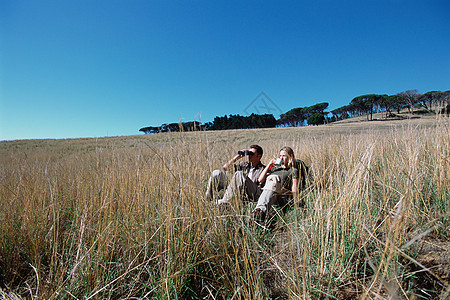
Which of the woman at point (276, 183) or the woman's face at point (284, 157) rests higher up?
the woman's face at point (284, 157)

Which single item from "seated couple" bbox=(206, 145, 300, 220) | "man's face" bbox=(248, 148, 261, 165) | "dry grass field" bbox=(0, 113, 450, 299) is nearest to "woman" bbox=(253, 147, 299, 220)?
"seated couple" bbox=(206, 145, 300, 220)

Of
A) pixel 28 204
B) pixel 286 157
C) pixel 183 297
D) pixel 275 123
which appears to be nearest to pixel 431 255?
pixel 183 297

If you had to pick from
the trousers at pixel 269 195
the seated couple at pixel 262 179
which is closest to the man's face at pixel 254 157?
the seated couple at pixel 262 179

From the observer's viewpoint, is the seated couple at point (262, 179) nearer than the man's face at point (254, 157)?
Yes

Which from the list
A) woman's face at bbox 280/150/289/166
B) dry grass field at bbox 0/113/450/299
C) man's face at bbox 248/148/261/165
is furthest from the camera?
man's face at bbox 248/148/261/165

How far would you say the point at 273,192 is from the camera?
219 centimetres

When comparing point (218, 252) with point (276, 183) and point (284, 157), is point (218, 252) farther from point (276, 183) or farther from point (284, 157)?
point (284, 157)

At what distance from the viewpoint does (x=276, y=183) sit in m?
2.29

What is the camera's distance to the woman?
6.73 ft

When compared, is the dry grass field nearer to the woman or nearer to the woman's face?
the woman

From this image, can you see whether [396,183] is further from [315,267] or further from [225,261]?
[225,261]

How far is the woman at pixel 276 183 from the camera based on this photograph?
6.73 ft

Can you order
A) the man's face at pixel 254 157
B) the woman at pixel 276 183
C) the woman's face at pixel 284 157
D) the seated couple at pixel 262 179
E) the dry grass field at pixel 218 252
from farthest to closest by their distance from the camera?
the man's face at pixel 254 157, the woman's face at pixel 284 157, the woman at pixel 276 183, the seated couple at pixel 262 179, the dry grass field at pixel 218 252

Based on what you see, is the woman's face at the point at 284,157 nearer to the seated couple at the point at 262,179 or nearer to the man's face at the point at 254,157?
the seated couple at the point at 262,179
